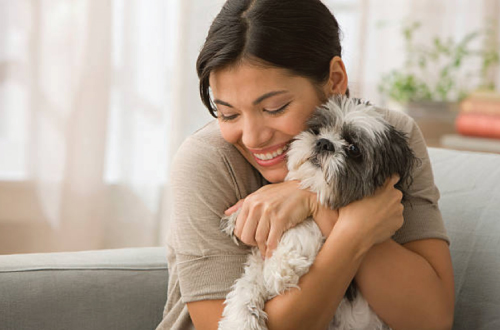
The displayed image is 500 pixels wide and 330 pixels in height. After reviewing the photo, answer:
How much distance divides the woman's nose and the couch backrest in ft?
2.44

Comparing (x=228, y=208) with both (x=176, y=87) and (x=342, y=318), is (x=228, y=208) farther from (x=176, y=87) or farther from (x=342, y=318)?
(x=176, y=87)

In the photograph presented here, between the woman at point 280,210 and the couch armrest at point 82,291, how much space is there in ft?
0.74

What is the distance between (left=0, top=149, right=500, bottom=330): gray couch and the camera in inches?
63.3

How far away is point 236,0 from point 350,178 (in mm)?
579

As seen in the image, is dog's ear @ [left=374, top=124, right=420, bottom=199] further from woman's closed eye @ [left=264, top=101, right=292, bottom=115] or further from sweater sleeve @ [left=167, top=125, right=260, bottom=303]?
sweater sleeve @ [left=167, top=125, right=260, bottom=303]

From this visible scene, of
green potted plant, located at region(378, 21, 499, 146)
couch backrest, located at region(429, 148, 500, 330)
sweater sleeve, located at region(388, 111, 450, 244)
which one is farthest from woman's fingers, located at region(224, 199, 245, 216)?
green potted plant, located at region(378, 21, 499, 146)

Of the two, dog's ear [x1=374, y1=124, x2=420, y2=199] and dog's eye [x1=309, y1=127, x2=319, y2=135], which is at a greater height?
dog's eye [x1=309, y1=127, x2=319, y2=135]

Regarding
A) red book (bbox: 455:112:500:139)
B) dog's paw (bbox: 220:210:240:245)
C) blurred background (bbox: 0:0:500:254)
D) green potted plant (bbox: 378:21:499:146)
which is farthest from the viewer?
green potted plant (bbox: 378:21:499:146)

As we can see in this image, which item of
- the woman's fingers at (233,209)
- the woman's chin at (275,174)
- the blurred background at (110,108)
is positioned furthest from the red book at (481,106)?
the woman's fingers at (233,209)

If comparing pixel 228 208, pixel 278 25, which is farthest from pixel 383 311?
pixel 278 25

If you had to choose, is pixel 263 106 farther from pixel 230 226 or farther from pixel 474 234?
pixel 474 234

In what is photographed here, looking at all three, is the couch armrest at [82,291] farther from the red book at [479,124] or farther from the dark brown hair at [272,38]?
the red book at [479,124]

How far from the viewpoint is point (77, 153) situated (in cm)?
295

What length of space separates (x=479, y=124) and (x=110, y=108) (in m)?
2.05
